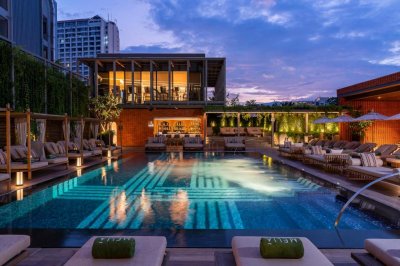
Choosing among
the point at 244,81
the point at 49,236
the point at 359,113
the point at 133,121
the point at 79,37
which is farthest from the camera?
the point at 79,37

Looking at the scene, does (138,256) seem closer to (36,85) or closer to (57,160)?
(57,160)

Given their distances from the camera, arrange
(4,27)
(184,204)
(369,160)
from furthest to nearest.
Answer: (4,27) → (369,160) → (184,204)

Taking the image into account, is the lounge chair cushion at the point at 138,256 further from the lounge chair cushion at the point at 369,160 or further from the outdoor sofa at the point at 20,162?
the lounge chair cushion at the point at 369,160

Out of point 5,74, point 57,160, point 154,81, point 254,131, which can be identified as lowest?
point 57,160

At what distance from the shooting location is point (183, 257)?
13.1ft

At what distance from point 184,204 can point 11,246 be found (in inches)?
162

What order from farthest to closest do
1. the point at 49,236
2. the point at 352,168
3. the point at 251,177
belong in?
the point at 251,177 → the point at 352,168 → the point at 49,236

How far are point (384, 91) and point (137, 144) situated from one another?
16.6m

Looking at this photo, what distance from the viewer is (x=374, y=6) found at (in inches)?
1053

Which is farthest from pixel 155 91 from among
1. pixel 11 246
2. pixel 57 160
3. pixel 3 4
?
pixel 11 246

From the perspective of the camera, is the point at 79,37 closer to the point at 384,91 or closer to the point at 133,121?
the point at 133,121

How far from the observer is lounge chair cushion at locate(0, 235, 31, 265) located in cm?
329

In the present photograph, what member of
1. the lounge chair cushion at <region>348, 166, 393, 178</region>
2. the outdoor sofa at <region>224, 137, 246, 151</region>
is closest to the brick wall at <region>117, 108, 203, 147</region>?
the outdoor sofa at <region>224, 137, 246, 151</region>

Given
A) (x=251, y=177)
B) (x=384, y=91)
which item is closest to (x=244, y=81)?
(x=384, y=91)
